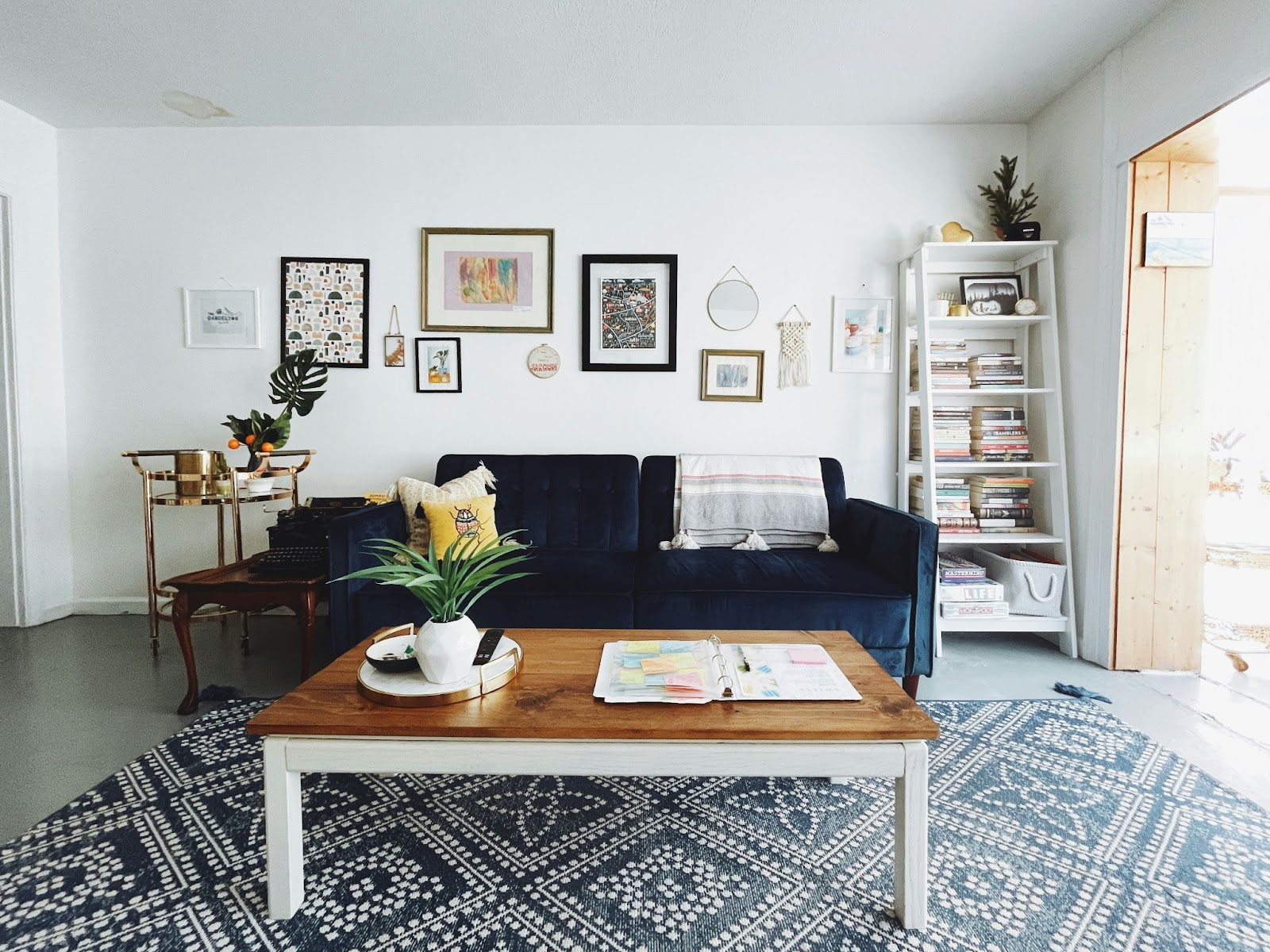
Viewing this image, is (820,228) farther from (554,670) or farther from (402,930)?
(402,930)

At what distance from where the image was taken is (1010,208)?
304 centimetres

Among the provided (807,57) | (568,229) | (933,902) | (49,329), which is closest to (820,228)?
(807,57)

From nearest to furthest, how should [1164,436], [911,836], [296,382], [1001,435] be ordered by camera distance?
1. [911,836]
2. [1164,436]
3. [296,382]
4. [1001,435]

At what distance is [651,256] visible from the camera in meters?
3.21

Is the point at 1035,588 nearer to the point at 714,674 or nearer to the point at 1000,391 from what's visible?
the point at 1000,391

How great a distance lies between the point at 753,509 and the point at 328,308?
2438 mm

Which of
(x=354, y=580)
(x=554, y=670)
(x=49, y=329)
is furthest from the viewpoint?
(x=49, y=329)

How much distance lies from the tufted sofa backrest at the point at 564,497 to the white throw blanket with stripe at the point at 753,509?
0.26 metres

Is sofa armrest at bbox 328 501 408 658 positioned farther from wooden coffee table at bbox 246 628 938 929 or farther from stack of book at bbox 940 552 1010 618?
stack of book at bbox 940 552 1010 618

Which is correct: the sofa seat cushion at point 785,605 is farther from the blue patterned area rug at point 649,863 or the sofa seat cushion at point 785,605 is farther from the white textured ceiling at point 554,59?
the white textured ceiling at point 554,59

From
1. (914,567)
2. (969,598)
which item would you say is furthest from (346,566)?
(969,598)

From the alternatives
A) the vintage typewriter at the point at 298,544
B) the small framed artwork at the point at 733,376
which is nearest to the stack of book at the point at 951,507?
the small framed artwork at the point at 733,376

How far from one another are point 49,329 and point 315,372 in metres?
1.53

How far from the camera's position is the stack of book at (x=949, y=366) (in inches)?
118
